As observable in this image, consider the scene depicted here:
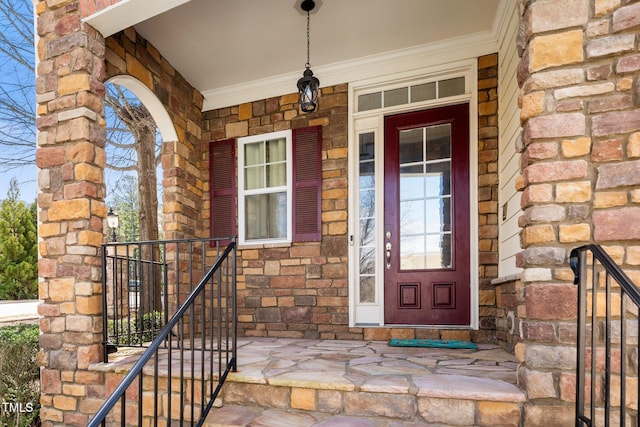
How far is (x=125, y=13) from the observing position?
255 centimetres

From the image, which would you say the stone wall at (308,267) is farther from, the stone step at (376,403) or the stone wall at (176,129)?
the stone step at (376,403)

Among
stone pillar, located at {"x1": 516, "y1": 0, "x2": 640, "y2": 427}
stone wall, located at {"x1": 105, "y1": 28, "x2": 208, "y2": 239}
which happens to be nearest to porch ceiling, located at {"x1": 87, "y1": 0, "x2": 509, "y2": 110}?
stone wall, located at {"x1": 105, "y1": 28, "x2": 208, "y2": 239}

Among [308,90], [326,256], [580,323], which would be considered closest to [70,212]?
[308,90]

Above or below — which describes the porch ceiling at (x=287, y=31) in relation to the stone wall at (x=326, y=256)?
above

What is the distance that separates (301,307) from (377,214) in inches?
48.2

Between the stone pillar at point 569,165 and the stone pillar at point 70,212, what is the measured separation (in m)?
2.74

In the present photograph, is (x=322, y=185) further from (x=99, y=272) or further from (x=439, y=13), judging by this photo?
(x=99, y=272)

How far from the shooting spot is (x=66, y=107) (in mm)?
2648

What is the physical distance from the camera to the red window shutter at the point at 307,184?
376cm

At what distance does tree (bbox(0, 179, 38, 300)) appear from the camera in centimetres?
988

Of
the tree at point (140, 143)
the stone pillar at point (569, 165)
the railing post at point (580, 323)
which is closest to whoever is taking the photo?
the railing post at point (580, 323)

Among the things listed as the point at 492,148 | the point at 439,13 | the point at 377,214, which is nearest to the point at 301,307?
the point at 377,214

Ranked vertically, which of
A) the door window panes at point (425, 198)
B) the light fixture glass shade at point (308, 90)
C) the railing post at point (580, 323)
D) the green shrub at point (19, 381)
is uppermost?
the light fixture glass shade at point (308, 90)

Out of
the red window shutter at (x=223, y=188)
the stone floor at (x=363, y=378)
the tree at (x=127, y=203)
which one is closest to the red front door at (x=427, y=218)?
the stone floor at (x=363, y=378)
